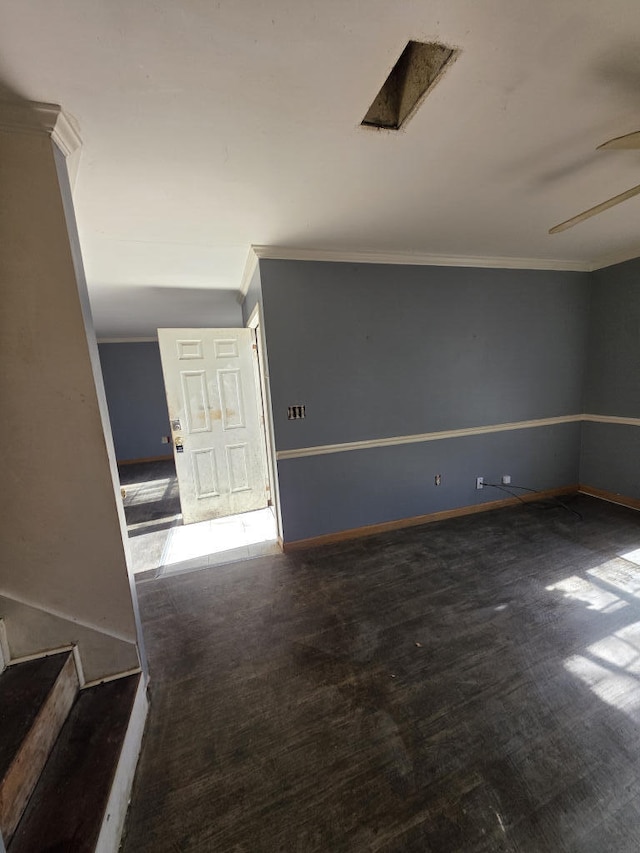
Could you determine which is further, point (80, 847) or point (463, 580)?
point (463, 580)

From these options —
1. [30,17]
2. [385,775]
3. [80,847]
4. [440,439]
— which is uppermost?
[30,17]

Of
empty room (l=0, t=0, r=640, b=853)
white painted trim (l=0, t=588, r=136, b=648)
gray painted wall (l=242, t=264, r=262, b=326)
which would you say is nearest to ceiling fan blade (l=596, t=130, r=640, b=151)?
empty room (l=0, t=0, r=640, b=853)

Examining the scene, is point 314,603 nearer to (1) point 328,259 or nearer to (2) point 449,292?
(1) point 328,259

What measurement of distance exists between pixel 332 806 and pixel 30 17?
2499mm

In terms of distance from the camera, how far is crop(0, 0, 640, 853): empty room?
3.13 ft

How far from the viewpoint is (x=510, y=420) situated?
10.7ft

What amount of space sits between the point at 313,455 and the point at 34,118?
227 centimetres

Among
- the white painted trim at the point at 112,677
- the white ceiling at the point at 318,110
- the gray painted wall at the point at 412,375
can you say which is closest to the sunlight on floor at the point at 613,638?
the gray painted wall at the point at 412,375

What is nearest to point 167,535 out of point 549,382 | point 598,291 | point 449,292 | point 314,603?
point 314,603

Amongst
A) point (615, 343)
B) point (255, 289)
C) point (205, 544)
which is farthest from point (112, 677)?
point (615, 343)

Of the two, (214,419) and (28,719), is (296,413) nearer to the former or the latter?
(214,419)

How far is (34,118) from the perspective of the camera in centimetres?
107

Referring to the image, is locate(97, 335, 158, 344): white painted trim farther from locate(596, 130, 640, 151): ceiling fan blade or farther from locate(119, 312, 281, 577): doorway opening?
locate(596, 130, 640, 151): ceiling fan blade

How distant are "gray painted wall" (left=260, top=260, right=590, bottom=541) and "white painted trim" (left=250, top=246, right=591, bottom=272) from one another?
2.1 inches
